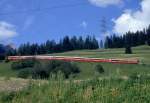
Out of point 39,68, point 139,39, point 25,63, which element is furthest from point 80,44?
point 39,68

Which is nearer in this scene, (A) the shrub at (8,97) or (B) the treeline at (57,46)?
(A) the shrub at (8,97)

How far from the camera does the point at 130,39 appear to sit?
528ft

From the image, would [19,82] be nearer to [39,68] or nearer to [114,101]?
[114,101]

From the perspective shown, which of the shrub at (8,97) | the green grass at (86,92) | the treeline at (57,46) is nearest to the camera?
the green grass at (86,92)

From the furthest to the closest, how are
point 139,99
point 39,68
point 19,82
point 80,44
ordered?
1. point 80,44
2. point 39,68
3. point 19,82
4. point 139,99

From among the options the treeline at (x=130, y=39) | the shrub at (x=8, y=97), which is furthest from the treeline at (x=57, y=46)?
the shrub at (x=8, y=97)

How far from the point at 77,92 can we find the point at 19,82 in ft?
14.6

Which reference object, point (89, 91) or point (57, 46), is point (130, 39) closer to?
point (57, 46)

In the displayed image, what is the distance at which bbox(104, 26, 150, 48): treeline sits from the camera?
154 m

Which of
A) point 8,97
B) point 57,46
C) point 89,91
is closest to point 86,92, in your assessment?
point 89,91

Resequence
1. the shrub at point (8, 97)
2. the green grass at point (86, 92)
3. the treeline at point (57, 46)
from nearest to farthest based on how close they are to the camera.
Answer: the green grass at point (86, 92) → the shrub at point (8, 97) → the treeline at point (57, 46)

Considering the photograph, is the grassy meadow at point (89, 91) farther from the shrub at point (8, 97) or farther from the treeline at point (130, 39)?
the treeline at point (130, 39)

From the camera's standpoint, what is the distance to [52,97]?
46.2 feet

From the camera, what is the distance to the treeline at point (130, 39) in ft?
506
